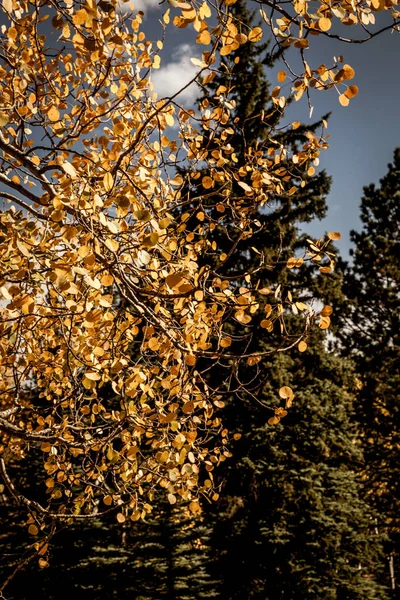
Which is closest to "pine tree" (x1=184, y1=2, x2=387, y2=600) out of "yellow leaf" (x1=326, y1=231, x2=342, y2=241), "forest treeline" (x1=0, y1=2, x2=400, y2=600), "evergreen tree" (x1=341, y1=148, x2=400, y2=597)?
"forest treeline" (x1=0, y1=2, x2=400, y2=600)

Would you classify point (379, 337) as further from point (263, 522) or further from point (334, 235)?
point (334, 235)

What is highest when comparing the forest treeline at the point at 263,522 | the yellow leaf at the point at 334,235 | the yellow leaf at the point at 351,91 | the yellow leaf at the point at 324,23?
the yellow leaf at the point at 324,23

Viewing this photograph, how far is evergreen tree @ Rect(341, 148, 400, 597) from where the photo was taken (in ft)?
39.6

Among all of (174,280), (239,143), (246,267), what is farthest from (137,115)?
(239,143)

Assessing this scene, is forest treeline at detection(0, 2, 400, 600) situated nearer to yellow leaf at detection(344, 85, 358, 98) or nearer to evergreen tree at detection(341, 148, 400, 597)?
evergreen tree at detection(341, 148, 400, 597)

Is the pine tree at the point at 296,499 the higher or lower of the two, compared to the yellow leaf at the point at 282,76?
lower

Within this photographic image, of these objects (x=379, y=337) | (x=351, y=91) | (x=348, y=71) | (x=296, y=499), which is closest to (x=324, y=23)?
(x=348, y=71)

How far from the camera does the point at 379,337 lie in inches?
510

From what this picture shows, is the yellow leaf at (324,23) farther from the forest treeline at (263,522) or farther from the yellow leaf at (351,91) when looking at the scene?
the forest treeline at (263,522)

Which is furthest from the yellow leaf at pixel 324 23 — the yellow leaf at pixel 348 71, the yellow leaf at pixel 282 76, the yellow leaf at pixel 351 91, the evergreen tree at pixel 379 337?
the evergreen tree at pixel 379 337

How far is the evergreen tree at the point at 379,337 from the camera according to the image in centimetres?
1206

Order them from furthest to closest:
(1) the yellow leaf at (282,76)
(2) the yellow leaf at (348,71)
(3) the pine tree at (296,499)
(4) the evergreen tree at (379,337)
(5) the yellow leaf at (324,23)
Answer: (4) the evergreen tree at (379,337) → (3) the pine tree at (296,499) → (1) the yellow leaf at (282,76) → (2) the yellow leaf at (348,71) → (5) the yellow leaf at (324,23)

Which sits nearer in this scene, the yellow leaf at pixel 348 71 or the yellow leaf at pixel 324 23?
the yellow leaf at pixel 324 23

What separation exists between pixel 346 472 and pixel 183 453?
8252 mm
